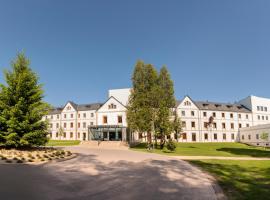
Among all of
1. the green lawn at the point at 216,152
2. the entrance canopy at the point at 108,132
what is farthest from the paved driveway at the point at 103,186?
the entrance canopy at the point at 108,132

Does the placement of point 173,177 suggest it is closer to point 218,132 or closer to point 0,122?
point 0,122

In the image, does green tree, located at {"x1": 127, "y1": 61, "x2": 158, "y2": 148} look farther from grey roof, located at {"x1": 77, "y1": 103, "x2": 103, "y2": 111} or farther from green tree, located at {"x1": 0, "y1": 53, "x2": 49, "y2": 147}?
grey roof, located at {"x1": 77, "y1": 103, "x2": 103, "y2": 111}

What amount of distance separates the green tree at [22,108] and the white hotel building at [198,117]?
2665 centimetres

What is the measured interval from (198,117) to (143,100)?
1103 inches

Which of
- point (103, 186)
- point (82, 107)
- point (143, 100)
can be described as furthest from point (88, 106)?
point (103, 186)

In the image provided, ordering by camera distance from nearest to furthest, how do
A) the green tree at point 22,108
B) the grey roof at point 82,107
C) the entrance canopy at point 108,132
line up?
the green tree at point 22,108 < the entrance canopy at point 108,132 < the grey roof at point 82,107

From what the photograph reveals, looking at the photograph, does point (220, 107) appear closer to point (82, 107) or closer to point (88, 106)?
point (88, 106)

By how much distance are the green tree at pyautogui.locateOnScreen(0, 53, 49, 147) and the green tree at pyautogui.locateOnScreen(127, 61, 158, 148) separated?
14.9 meters

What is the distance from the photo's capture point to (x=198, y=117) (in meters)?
54.7

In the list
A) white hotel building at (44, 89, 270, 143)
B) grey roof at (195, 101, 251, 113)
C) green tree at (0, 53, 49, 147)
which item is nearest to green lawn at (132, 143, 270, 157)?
green tree at (0, 53, 49, 147)

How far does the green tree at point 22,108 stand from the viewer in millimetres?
18250

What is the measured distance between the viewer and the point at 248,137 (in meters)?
51.3

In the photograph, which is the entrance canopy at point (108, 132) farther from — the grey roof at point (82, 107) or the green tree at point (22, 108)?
the green tree at point (22, 108)

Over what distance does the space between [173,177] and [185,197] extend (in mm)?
3220
